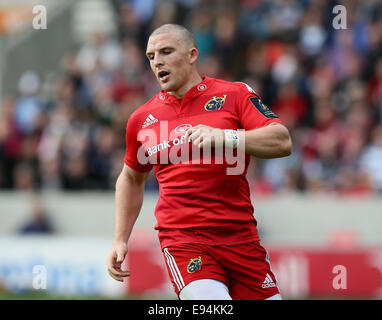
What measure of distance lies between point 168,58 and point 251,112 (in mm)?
780

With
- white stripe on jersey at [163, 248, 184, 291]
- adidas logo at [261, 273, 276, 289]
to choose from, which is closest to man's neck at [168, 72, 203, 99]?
white stripe on jersey at [163, 248, 184, 291]

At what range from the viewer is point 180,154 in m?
5.91

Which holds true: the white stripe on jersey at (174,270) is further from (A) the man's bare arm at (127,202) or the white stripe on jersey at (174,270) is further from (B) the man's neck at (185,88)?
(B) the man's neck at (185,88)

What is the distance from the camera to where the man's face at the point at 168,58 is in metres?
5.93

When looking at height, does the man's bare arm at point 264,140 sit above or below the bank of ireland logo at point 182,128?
below

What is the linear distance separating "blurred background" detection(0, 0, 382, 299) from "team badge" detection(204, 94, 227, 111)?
6379mm

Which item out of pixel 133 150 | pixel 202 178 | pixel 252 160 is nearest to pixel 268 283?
pixel 202 178

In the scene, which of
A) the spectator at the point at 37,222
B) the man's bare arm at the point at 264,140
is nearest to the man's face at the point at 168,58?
the man's bare arm at the point at 264,140

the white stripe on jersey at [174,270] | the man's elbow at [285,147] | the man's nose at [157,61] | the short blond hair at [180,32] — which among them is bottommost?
the white stripe on jersey at [174,270]

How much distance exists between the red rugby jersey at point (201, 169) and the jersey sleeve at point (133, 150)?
4.0 inches

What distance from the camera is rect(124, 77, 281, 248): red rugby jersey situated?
5.76 metres

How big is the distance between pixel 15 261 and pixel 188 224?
8.79m

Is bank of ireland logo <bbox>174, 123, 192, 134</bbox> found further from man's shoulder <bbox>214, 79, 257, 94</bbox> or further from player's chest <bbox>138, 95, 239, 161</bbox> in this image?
man's shoulder <bbox>214, 79, 257, 94</bbox>

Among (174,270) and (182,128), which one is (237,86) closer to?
(182,128)
